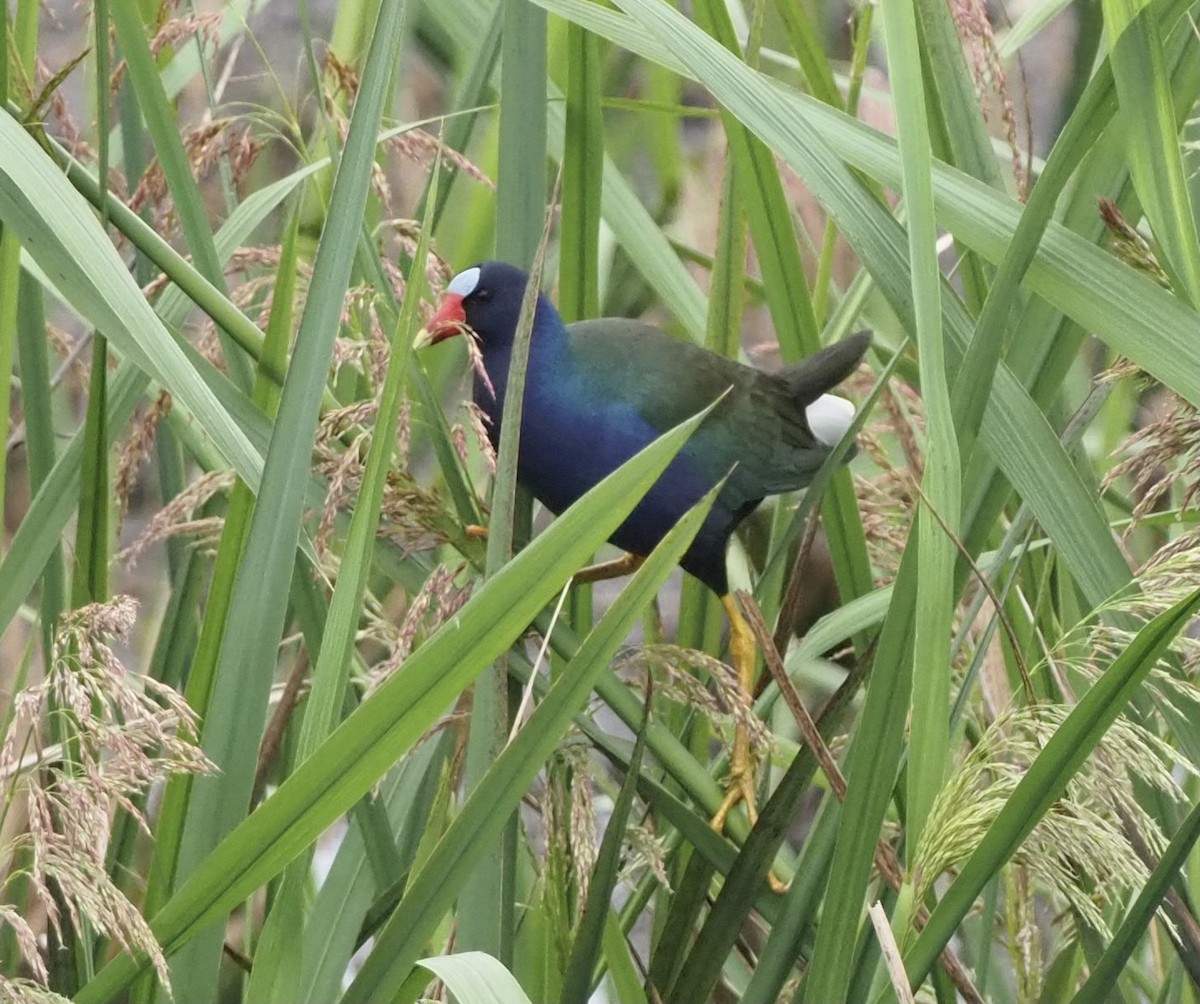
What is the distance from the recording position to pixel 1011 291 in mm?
843

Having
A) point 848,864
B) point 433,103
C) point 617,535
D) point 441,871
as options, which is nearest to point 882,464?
point 617,535

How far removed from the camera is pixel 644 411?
1.62m

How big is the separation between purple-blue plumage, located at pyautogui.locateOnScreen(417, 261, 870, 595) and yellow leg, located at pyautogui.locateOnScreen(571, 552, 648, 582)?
2 centimetres

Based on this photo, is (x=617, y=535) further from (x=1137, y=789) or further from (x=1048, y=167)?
(x=1048, y=167)

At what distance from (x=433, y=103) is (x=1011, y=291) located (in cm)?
200

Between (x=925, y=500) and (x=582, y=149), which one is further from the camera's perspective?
(x=582, y=149)

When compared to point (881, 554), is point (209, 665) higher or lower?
lower

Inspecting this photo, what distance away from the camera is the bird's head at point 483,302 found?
1.37m

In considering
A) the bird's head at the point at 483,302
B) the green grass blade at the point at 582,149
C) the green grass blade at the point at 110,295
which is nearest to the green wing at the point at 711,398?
the bird's head at the point at 483,302

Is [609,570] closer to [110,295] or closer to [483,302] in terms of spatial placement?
[483,302]

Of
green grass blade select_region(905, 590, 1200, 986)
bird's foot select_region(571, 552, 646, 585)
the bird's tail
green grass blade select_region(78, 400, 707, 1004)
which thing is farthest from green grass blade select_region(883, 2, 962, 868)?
the bird's tail

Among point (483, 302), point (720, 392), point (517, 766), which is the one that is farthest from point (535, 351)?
point (517, 766)

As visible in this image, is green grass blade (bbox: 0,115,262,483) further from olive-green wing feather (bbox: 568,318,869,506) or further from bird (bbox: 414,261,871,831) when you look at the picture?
olive-green wing feather (bbox: 568,318,869,506)

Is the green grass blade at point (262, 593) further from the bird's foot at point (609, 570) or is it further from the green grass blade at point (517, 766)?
the bird's foot at point (609, 570)
